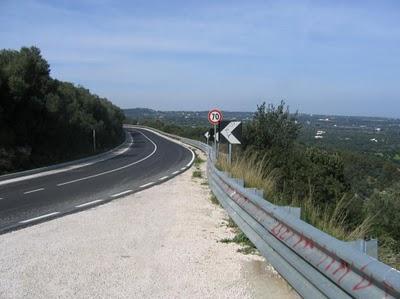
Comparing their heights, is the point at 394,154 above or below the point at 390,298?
below

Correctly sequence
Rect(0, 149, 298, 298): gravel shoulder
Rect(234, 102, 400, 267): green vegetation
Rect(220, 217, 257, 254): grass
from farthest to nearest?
Rect(234, 102, 400, 267): green vegetation, Rect(220, 217, 257, 254): grass, Rect(0, 149, 298, 298): gravel shoulder

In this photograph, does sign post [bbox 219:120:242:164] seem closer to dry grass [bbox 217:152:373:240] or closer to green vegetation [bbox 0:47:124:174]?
dry grass [bbox 217:152:373:240]

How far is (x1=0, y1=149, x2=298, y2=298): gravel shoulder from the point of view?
5.79m

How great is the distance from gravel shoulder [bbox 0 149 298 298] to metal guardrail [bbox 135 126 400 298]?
289mm

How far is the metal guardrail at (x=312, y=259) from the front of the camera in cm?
373

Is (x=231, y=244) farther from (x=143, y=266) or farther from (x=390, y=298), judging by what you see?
(x=390, y=298)

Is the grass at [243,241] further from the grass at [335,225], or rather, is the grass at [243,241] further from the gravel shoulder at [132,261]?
the gravel shoulder at [132,261]

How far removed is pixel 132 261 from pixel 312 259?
Result: 9.56 ft

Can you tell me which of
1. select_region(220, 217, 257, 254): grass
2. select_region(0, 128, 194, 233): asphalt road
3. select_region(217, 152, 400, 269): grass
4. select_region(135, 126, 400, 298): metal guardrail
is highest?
select_region(135, 126, 400, 298): metal guardrail

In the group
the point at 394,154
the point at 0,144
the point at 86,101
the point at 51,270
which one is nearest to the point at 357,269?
the point at 51,270

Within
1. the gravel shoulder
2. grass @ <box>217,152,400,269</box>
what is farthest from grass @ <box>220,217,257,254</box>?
the gravel shoulder

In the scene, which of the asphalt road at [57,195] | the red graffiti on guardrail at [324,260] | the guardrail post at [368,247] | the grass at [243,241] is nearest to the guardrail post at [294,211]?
the red graffiti on guardrail at [324,260]

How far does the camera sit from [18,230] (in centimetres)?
954

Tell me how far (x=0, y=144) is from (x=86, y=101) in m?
28.2
